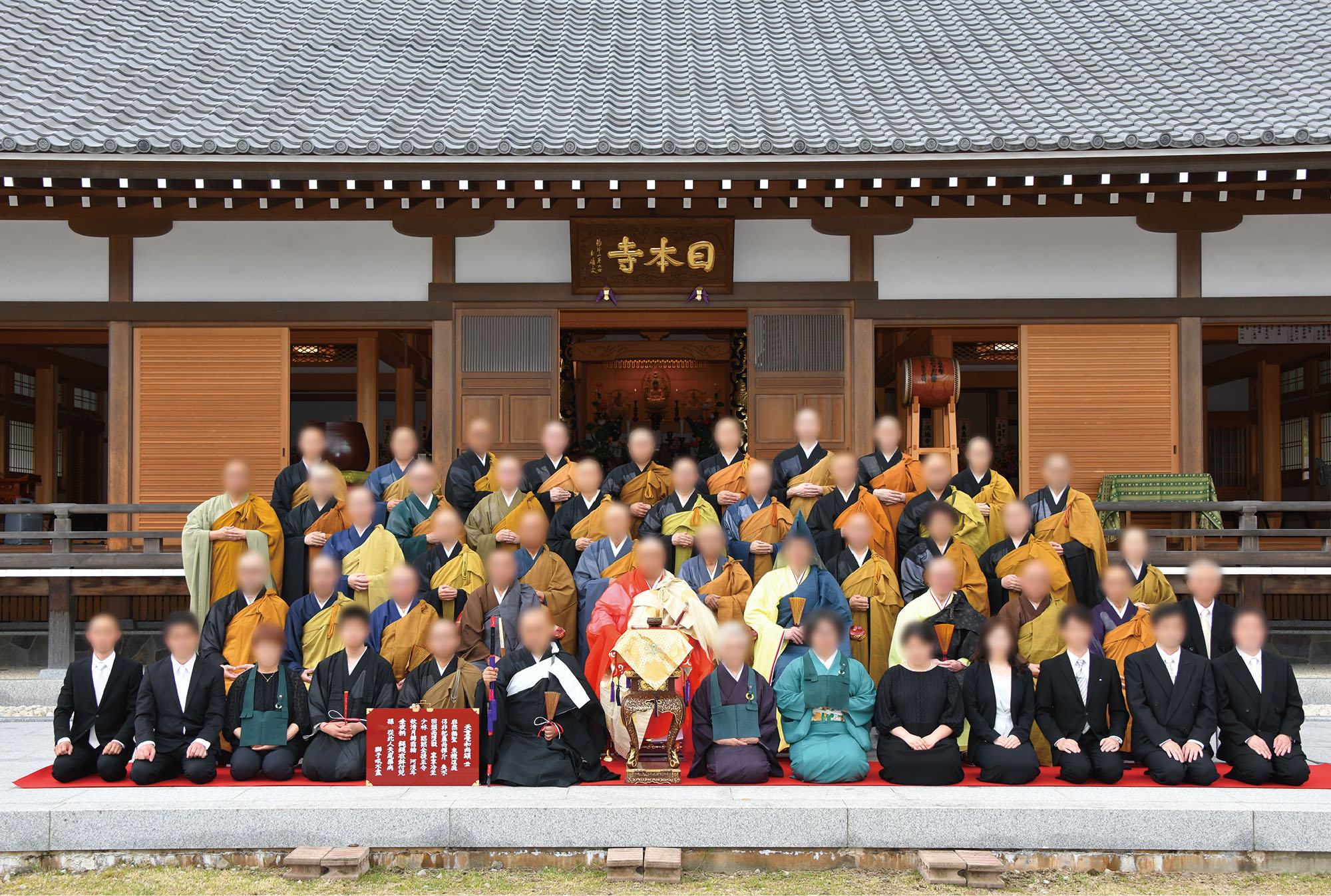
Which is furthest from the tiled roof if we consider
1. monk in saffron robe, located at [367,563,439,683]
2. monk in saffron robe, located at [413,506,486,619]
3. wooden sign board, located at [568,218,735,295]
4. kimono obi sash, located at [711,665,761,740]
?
kimono obi sash, located at [711,665,761,740]

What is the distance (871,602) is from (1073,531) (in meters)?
1.26

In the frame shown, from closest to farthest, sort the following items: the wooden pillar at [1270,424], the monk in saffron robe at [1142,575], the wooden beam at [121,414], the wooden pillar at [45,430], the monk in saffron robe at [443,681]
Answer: the monk in saffron robe at [443,681], the monk in saffron robe at [1142,575], the wooden beam at [121,414], the wooden pillar at [45,430], the wooden pillar at [1270,424]

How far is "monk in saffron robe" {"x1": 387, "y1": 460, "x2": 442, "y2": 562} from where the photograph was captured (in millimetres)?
5988

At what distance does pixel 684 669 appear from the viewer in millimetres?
5051

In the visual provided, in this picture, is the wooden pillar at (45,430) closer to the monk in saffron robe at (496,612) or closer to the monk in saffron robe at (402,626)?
the monk in saffron robe at (402,626)

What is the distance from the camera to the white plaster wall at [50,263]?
736 centimetres

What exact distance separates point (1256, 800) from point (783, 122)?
4.68 metres

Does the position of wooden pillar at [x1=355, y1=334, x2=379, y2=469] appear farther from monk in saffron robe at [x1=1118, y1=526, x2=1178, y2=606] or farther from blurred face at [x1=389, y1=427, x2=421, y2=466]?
monk in saffron robe at [x1=1118, y1=526, x2=1178, y2=606]

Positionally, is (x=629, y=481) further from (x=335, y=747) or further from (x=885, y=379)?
(x=885, y=379)

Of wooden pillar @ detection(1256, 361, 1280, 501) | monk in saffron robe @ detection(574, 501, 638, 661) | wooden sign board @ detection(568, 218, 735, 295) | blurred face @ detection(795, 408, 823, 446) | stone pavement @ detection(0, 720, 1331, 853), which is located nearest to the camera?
stone pavement @ detection(0, 720, 1331, 853)

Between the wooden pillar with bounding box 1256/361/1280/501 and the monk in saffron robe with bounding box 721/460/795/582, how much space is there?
27.2ft

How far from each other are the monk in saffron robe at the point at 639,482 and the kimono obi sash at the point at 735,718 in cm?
156

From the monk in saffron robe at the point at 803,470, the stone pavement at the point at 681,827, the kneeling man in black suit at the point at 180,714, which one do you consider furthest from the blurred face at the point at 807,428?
the kneeling man in black suit at the point at 180,714

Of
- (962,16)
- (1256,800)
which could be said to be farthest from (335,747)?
(962,16)
